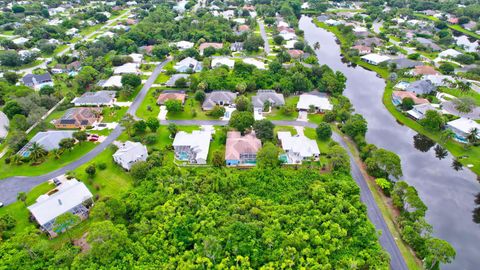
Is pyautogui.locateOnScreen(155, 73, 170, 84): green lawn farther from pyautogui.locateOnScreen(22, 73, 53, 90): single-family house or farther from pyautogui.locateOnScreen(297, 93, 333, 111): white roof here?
pyautogui.locateOnScreen(297, 93, 333, 111): white roof

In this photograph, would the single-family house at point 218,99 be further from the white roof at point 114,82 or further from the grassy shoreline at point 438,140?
the grassy shoreline at point 438,140

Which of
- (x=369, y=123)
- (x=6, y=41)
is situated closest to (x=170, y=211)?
(x=369, y=123)

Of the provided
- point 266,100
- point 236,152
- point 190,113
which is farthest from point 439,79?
point 190,113

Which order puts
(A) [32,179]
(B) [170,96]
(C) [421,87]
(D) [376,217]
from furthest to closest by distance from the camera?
(C) [421,87] < (B) [170,96] < (A) [32,179] < (D) [376,217]

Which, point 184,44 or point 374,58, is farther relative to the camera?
point 184,44

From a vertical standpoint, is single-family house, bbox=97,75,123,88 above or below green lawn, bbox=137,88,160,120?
above

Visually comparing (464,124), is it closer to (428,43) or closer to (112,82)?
(428,43)

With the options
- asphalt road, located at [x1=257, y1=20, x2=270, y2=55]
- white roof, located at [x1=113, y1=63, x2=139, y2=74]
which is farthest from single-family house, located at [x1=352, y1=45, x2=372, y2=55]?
white roof, located at [x1=113, y1=63, x2=139, y2=74]
